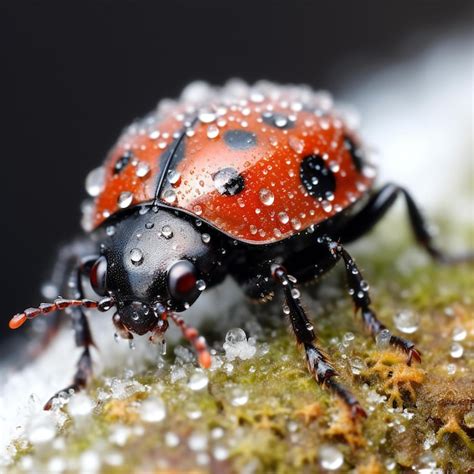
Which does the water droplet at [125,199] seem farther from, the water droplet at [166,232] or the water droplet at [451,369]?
the water droplet at [451,369]

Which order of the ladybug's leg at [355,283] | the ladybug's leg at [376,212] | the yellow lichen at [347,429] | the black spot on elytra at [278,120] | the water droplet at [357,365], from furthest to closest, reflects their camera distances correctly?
the ladybug's leg at [376,212]
the black spot on elytra at [278,120]
the ladybug's leg at [355,283]
the water droplet at [357,365]
the yellow lichen at [347,429]

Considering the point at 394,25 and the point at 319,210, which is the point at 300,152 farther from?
the point at 394,25

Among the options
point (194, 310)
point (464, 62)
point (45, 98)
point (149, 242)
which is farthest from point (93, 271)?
point (45, 98)

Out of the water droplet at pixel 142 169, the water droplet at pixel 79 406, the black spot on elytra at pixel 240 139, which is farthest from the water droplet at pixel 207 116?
the water droplet at pixel 79 406

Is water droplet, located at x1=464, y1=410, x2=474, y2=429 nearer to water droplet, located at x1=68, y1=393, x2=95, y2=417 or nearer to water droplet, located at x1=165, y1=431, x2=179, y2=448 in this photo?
water droplet, located at x1=165, y1=431, x2=179, y2=448

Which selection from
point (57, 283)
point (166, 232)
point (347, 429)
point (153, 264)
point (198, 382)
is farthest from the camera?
point (57, 283)

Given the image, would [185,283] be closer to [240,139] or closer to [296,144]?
[240,139]

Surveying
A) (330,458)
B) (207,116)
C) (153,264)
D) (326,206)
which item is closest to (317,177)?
(326,206)
